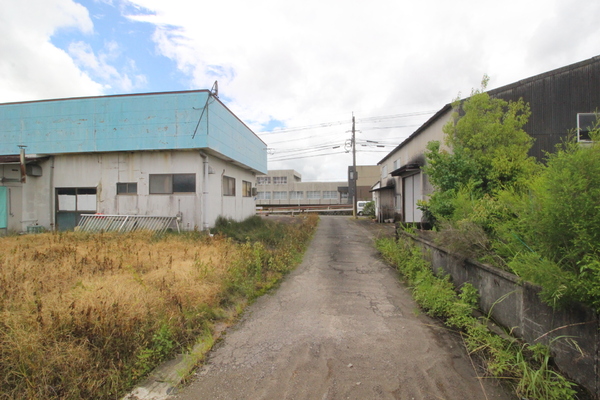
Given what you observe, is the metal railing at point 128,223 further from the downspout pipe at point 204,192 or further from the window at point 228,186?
the window at point 228,186

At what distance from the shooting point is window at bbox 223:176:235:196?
13.0m

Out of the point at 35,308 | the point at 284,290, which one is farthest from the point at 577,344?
the point at 35,308

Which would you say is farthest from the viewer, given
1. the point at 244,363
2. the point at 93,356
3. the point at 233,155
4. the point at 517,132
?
the point at 233,155

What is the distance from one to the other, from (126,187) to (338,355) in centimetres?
1082

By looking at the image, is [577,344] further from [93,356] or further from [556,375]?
[93,356]

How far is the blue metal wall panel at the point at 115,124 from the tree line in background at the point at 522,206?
7.57m

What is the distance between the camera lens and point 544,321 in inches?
105

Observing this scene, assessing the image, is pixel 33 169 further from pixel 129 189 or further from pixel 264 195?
pixel 264 195

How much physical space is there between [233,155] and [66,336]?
1033 cm

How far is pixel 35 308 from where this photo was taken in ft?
10.2

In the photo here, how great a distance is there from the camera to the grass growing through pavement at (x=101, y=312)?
7.69 feet

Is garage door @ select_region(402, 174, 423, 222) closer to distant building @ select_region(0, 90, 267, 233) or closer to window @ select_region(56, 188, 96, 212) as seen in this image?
distant building @ select_region(0, 90, 267, 233)

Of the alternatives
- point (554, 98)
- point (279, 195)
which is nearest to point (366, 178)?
point (279, 195)

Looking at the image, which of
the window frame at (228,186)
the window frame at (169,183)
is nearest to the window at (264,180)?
the window frame at (228,186)
